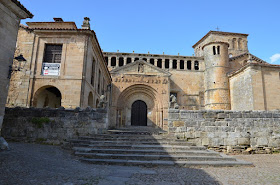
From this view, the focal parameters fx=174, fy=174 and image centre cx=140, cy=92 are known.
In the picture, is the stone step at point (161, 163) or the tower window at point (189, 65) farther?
the tower window at point (189, 65)

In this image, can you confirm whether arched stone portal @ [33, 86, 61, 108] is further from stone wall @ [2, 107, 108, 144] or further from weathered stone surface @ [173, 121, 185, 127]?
weathered stone surface @ [173, 121, 185, 127]

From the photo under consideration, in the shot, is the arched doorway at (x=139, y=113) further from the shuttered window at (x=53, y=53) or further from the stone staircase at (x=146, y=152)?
the stone staircase at (x=146, y=152)

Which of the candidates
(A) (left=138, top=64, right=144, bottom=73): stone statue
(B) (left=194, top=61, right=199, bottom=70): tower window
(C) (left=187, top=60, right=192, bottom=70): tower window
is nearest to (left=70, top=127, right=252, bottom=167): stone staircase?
(A) (left=138, top=64, right=144, bottom=73): stone statue

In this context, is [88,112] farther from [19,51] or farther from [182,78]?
[182,78]

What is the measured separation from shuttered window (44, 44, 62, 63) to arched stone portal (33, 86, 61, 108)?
1900mm

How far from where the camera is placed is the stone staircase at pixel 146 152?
5399mm

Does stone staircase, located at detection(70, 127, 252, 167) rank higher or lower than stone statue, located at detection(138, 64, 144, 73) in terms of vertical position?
lower

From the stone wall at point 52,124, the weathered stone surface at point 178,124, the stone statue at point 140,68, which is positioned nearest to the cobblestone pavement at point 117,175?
the weathered stone surface at point 178,124

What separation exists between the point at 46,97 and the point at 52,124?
6.31m

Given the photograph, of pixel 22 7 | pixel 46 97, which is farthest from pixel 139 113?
pixel 22 7

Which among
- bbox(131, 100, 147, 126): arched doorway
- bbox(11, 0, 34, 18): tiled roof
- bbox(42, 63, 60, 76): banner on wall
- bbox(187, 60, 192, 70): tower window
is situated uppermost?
bbox(187, 60, 192, 70): tower window

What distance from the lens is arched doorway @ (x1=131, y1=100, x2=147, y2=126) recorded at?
71.6 ft

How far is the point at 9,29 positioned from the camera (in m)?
6.59

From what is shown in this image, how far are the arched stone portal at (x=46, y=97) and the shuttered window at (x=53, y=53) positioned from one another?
190 cm
